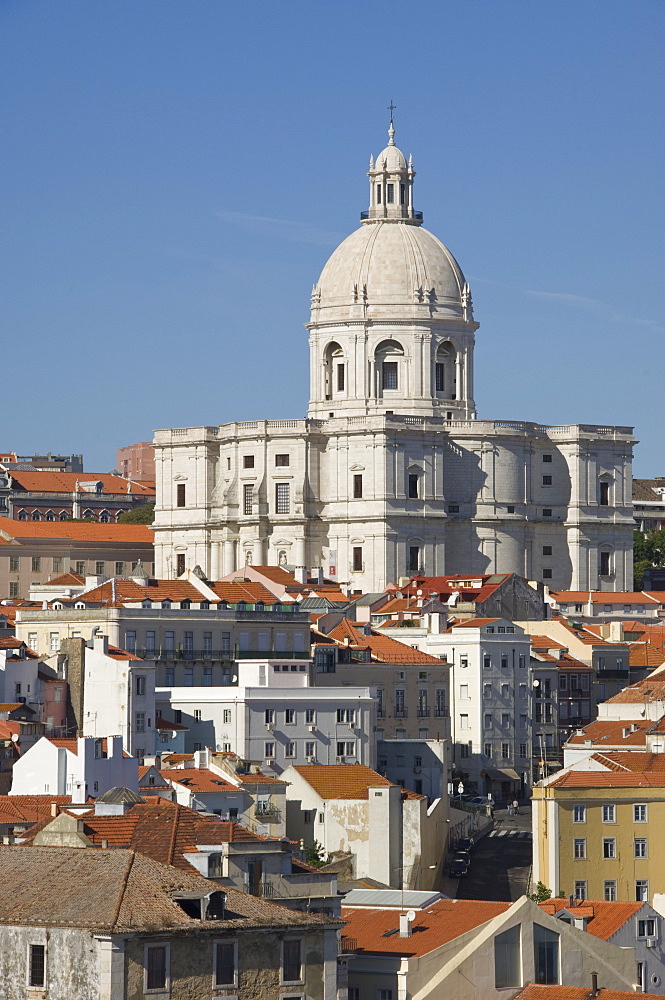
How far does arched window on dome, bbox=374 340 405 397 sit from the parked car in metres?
80.9

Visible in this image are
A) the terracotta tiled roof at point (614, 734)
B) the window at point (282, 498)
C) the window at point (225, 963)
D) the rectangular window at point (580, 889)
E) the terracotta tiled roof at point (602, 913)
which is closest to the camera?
the window at point (225, 963)

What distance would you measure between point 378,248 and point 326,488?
15401 mm

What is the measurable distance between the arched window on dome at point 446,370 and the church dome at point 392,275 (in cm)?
236

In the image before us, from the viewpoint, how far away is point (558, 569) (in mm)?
150375

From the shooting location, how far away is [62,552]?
502ft

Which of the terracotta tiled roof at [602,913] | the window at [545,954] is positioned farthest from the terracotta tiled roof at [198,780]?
the window at [545,954]

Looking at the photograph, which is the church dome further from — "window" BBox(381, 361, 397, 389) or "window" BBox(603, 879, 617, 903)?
"window" BBox(603, 879, 617, 903)

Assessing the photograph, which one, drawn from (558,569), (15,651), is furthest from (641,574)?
(15,651)

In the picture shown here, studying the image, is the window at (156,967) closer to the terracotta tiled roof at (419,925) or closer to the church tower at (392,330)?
the terracotta tiled roof at (419,925)

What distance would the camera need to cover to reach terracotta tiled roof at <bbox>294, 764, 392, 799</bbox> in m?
69.1

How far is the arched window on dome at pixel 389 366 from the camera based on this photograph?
499 feet

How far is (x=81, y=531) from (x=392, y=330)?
2196 centimetres

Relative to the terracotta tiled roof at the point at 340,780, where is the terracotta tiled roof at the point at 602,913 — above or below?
below

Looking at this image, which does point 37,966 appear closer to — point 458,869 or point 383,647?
point 458,869
